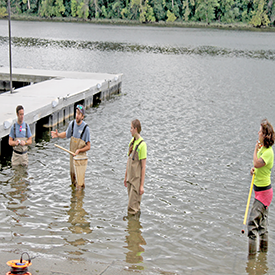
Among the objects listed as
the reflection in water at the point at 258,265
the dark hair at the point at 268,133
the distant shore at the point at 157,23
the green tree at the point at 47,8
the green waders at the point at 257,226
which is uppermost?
the green tree at the point at 47,8

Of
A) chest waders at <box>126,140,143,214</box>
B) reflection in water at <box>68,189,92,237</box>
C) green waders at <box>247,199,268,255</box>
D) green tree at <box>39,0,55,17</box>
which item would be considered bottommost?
reflection in water at <box>68,189,92,237</box>

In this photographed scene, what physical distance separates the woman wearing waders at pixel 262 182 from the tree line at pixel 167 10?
110 m

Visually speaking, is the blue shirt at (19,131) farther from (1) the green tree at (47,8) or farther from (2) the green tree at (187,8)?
(1) the green tree at (47,8)

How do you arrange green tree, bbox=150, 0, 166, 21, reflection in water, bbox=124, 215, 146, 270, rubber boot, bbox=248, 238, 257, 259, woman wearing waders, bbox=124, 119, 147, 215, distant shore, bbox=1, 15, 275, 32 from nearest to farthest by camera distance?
reflection in water, bbox=124, 215, 146, 270
rubber boot, bbox=248, 238, 257, 259
woman wearing waders, bbox=124, 119, 147, 215
distant shore, bbox=1, 15, 275, 32
green tree, bbox=150, 0, 166, 21

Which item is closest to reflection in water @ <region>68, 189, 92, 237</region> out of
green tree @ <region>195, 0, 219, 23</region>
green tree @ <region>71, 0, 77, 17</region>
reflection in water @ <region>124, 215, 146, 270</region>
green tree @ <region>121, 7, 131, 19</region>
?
reflection in water @ <region>124, 215, 146, 270</region>

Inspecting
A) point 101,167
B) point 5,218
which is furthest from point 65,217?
point 101,167

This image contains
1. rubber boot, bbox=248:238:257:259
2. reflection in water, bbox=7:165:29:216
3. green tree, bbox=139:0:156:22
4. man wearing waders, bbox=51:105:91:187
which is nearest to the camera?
rubber boot, bbox=248:238:257:259

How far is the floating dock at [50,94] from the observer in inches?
555

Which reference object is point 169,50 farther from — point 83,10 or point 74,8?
point 74,8

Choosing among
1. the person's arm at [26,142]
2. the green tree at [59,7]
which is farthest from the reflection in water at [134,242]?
the green tree at [59,7]

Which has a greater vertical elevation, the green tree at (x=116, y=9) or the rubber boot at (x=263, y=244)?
the green tree at (x=116, y=9)

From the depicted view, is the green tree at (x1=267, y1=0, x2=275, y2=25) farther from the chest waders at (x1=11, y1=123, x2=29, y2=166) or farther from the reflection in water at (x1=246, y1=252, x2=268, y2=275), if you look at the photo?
the reflection in water at (x1=246, y1=252, x2=268, y2=275)

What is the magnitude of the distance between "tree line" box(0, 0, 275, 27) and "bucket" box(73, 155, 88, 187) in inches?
4213

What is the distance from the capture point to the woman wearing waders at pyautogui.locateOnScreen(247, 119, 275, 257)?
256 inches
